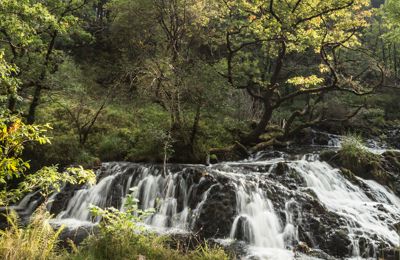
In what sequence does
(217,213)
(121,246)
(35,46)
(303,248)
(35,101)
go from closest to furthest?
(121,246)
(303,248)
(217,213)
(35,46)
(35,101)

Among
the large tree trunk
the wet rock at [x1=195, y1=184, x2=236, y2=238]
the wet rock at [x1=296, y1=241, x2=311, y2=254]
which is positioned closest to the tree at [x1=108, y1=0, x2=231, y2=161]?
the large tree trunk

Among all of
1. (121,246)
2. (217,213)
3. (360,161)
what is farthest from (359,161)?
(121,246)

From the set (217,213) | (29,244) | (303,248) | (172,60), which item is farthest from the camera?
(172,60)

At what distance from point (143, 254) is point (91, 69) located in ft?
65.4

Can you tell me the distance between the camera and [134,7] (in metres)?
18.5

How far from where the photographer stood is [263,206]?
9.48m

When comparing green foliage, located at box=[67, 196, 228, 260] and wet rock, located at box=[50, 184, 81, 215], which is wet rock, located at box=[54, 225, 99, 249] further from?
green foliage, located at box=[67, 196, 228, 260]

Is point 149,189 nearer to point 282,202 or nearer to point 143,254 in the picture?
point 282,202

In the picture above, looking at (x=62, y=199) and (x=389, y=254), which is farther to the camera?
(x=62, y=199)

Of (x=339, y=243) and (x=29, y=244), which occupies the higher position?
(x=29, y=244)

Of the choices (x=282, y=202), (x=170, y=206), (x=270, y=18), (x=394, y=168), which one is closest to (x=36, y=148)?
(x=170, y=206)

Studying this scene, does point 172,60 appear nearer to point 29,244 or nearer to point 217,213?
point 217,213

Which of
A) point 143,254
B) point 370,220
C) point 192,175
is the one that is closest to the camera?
point 143,254

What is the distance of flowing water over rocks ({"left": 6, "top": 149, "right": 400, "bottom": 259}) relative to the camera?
8289mm
